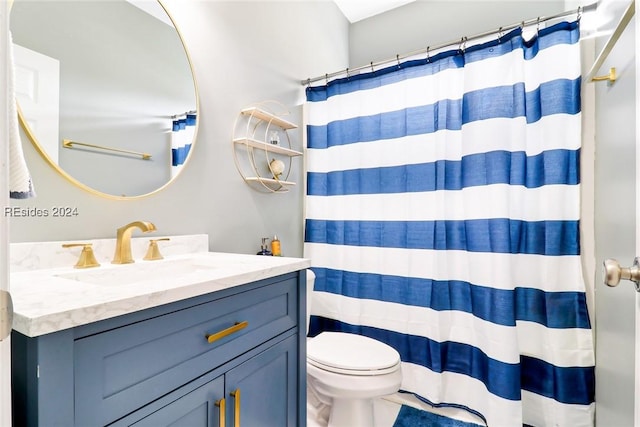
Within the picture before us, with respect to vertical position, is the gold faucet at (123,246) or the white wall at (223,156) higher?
the white wall at (223,156)

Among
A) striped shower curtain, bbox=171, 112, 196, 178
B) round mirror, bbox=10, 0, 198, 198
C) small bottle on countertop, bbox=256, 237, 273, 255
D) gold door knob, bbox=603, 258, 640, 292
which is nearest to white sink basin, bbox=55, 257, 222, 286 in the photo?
round mirror, bbox=10, 0, 198, 198

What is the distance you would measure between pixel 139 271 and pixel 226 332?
16.3 inches

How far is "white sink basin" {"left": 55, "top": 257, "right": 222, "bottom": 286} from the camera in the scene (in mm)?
886

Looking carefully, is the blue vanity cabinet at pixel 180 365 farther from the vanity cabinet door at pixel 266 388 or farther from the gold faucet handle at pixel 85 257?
the gold faucet handle at pixel 85 257

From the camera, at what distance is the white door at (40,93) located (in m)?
Result: 0.86

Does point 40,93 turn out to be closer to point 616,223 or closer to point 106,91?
point 106,91

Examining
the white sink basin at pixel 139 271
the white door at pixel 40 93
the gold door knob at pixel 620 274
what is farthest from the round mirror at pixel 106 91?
the gold door knob at pixel 620 274

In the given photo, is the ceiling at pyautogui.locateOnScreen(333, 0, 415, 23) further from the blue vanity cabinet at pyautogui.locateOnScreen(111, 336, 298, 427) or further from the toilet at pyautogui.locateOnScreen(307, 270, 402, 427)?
the blue vanity cabinet at pyautogui.locateOnScreen(111, 336, 298, 427)

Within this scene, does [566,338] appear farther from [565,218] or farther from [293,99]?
[293,99]

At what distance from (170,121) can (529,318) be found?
6.09ft

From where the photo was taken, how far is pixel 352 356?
1.43 meters

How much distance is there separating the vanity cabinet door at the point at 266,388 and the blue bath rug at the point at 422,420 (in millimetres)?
874

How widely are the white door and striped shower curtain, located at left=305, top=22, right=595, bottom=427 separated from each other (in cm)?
135

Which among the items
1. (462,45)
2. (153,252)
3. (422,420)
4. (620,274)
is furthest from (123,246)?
(462,45)
